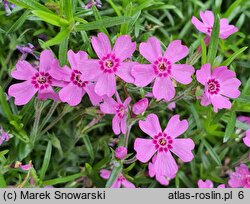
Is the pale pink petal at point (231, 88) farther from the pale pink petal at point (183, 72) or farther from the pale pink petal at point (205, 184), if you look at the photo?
the pale pink petal at point (205, 184)

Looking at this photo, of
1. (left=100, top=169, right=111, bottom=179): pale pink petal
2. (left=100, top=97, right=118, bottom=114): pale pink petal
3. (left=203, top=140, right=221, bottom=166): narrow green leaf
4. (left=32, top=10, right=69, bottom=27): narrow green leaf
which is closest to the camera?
(left=32, top=10, right=69, bottom=27): narrow green leaf

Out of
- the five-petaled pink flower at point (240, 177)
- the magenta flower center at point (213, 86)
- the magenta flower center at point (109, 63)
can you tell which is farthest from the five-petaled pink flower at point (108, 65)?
the five-petaled pink flower at point (240, 177)

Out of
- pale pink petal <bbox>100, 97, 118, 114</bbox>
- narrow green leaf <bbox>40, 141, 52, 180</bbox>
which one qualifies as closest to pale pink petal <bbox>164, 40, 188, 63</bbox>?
pale pink petal <bbox>100, 97, 118, 114</bbox>

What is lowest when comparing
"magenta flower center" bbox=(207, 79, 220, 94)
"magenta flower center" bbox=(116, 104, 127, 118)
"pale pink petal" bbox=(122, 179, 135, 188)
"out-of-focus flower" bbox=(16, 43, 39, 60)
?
"pale pink petal" bbox=(122, 179, 135, 188)

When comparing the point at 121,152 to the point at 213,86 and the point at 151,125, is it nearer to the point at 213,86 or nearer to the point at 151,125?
the point at 151,125

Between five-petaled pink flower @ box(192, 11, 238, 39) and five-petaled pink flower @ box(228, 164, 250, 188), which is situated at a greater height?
five-petaled pink flower @ box(192, 11, 238, 39)

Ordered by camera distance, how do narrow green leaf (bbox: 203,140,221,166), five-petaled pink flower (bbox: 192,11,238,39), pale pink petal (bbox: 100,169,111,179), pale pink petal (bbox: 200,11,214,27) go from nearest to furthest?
five-petaled pink flower (bbox: 192,11,238,39), pale pink petal (bbox: 200,11,214,27), pale pink petal (bbox: 100,169,111,179), narrow green leaf (bbox: 203,140,221,166)

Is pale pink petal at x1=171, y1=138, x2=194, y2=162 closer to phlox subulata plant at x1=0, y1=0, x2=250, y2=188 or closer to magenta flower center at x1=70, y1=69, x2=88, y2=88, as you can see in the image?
phlox subulata plant at x1=0, y1=0, x2=250, y2=188
